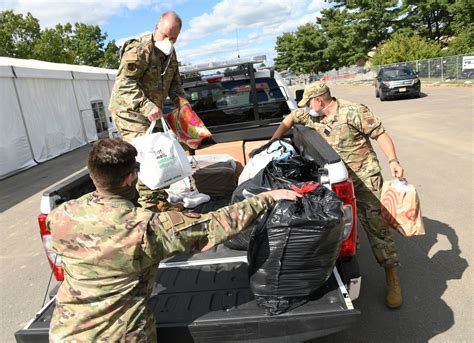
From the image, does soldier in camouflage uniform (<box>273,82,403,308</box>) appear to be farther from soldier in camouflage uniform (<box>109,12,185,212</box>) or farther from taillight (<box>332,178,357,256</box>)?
soldier in camouflage uniform (<box>109,12,185,212</box>)

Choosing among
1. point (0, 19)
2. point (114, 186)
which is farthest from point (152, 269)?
point (0, 19)

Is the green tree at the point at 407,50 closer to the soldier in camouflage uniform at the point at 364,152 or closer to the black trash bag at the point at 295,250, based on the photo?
the soldier in camouflage uniform at the point at 364,152

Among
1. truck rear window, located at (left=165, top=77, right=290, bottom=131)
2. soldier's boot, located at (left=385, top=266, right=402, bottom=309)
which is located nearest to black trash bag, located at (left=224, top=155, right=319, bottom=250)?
soldier's boot, located at (left=385, top=266, right=402, bottom=309)

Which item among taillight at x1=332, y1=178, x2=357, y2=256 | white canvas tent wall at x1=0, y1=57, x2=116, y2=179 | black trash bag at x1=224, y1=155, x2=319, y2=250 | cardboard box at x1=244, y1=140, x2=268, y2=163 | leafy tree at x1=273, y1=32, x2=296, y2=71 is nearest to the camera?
taillight at x1=332, y1=178, x2=357, y2=256

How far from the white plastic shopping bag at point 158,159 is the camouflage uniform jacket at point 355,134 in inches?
52.2

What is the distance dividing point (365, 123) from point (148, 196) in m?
1.82

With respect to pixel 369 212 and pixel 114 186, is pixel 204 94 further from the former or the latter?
pixel 114 186

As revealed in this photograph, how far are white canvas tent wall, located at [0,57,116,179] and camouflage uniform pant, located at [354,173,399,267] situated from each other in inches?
380

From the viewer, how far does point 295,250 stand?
6.73 ft

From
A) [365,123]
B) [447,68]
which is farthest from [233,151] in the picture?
[447,68]

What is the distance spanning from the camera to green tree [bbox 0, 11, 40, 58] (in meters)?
32.1

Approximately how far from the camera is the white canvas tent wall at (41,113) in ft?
37.0

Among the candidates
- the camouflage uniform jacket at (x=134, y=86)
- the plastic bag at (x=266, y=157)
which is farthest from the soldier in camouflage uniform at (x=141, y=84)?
the plastic bag at (x=266, y=157)

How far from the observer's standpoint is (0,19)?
33.1 meters
